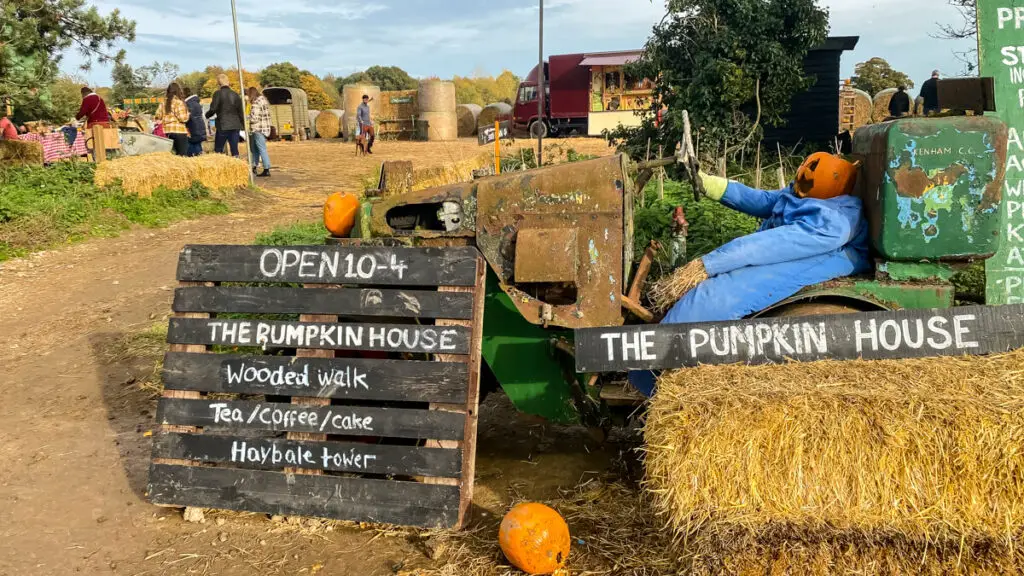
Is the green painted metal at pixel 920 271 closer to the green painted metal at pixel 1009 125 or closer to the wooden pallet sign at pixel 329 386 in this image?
the green painted metal at pixel 1009 125

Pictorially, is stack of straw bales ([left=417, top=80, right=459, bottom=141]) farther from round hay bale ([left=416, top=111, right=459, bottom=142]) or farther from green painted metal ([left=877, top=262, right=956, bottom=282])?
green painted metal ([left=877, top=262, right=956, bottom=282])

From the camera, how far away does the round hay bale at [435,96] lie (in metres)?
30.3

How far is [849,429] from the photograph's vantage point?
3068mm

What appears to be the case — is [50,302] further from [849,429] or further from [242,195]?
[849,429]

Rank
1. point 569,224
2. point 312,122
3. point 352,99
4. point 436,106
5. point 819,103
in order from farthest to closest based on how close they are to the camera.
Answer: point 312,122 → point 352,99 → point 436,106 → point 819,103 → point 569,224

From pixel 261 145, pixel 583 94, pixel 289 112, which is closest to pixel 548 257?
pixel 261 145

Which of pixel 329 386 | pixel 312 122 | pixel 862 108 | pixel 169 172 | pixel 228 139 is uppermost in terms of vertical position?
pixel 312 122

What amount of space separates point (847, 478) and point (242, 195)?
12.5 meters

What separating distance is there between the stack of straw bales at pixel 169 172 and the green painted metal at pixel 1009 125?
11.2m

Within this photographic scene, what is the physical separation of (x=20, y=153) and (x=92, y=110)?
4.68 ft

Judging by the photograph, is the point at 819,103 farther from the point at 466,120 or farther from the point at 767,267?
the point at 466,120

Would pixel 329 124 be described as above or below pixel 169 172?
above

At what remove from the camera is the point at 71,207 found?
1093cm

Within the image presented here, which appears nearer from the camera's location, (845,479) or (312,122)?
(845,479)
